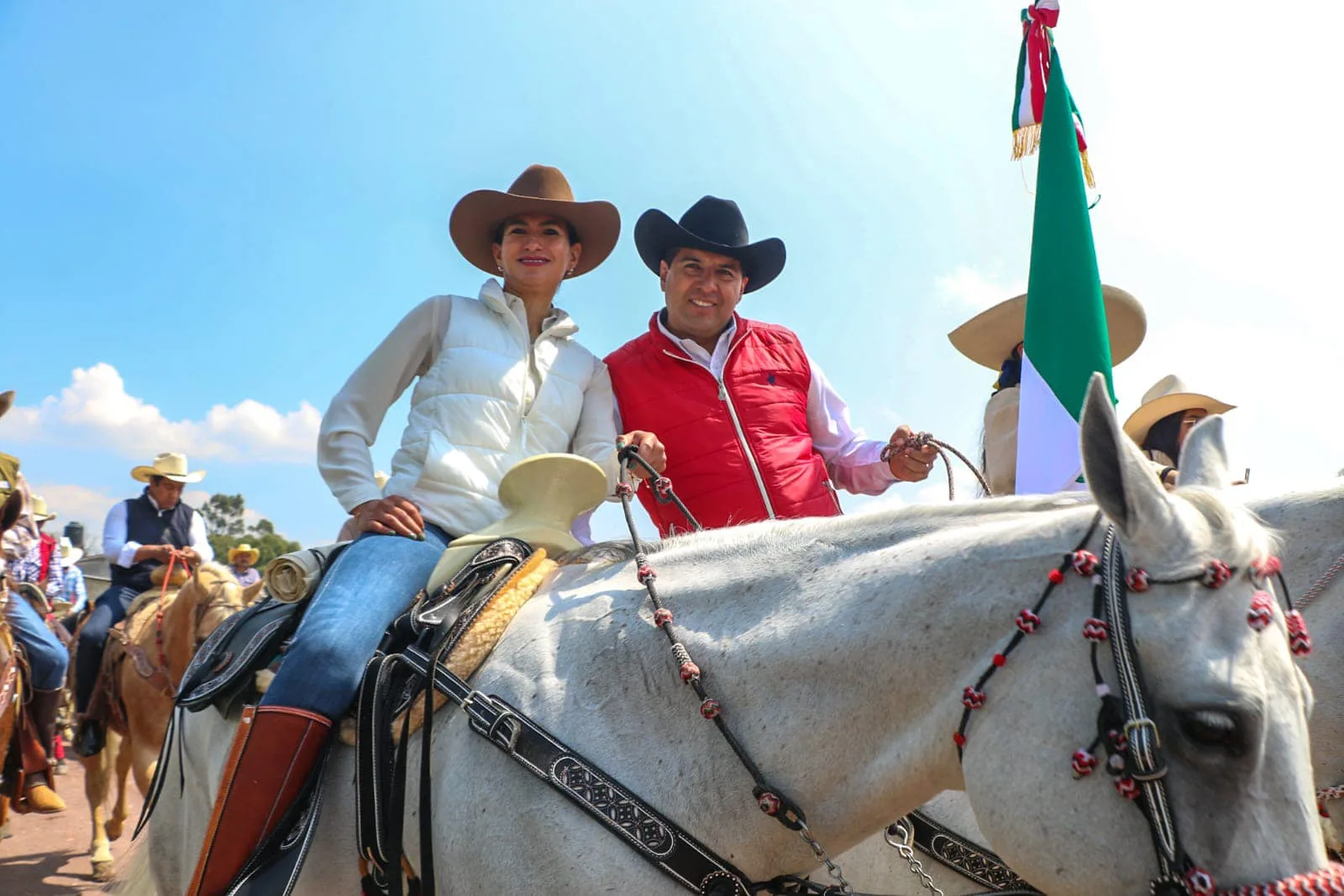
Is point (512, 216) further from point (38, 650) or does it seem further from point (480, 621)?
point (38, 650)

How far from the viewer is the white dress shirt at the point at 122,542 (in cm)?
881

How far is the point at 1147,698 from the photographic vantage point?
1606mm

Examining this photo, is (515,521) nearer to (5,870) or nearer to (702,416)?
(702,416)

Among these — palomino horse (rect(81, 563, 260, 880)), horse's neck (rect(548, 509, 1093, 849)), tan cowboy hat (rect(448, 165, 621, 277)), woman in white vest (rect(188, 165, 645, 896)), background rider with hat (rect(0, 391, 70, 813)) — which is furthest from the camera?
palomino horse (rect(81, 563, 260, 880))

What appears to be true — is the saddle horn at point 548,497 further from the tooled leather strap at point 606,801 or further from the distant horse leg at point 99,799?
the distant horse leg at point 99,799

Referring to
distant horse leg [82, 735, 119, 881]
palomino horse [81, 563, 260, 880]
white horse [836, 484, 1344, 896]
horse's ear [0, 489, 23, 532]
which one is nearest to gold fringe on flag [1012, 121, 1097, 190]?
white horse [836, 484, 1344, 896]

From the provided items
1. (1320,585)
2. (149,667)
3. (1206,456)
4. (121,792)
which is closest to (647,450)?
(1206,456)

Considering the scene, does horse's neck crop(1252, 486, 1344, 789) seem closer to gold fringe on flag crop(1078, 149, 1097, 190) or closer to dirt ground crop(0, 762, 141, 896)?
gold fringe on flag crop(1078, 149, 1097, 190)

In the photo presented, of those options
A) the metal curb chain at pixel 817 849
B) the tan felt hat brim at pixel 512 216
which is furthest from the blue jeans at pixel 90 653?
the metal curb chain at pixel 817 849

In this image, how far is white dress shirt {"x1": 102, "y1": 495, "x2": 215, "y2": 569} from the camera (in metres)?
8.81

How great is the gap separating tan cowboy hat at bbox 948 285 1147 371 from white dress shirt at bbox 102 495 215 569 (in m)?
7.47

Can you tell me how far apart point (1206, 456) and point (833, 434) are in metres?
2.26

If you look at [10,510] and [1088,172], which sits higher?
[1088,172]

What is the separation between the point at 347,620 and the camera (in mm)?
2600
